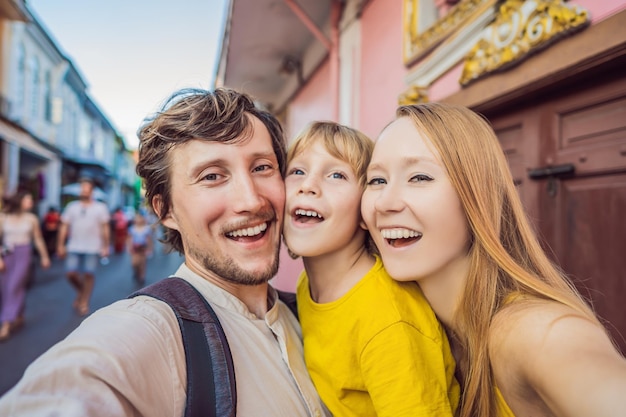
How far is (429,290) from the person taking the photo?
1.38 metres

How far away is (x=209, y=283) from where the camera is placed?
1411 mm

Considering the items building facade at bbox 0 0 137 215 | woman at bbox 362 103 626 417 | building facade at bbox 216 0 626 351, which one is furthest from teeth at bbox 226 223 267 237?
building facade at bbox 0 0 137 215

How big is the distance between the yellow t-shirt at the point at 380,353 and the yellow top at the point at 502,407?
146mm

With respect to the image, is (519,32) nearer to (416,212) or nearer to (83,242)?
(416,212)

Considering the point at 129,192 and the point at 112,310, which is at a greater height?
the point at 129,192

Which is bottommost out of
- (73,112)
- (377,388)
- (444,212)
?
(377,388)

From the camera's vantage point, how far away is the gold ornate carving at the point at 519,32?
1.92m

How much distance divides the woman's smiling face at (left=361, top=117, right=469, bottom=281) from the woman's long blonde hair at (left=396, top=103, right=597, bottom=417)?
1.4 inches

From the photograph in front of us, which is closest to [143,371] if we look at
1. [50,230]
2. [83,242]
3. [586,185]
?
[586,185]

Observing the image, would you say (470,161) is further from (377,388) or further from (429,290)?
(377,388)

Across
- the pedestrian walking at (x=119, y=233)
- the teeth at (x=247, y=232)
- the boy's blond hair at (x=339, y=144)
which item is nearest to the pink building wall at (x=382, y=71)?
the boy's blond hair at (x=339, y=144)

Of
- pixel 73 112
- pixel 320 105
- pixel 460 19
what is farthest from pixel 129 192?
pixel 460 19

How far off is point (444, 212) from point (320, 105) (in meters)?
5.38

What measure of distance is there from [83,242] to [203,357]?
19.3ft
